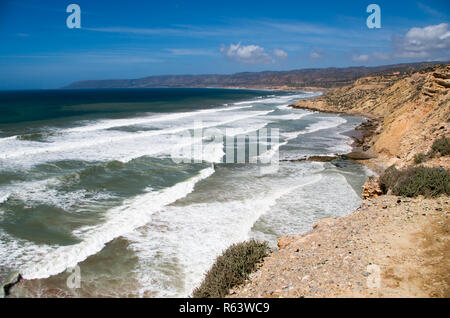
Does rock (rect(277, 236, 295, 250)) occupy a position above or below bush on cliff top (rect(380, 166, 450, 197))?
below

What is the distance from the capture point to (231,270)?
639cm

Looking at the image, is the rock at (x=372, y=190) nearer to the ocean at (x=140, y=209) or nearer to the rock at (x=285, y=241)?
the ocean at (x=140, y=209)

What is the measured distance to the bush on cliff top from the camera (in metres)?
8.08

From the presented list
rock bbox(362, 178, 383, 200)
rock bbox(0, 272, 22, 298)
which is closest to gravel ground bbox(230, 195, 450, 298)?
rock bbox(362, 178, 383, 200)

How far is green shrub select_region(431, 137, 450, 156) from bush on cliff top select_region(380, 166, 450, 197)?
2.35m

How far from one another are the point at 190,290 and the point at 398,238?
476 centimetres

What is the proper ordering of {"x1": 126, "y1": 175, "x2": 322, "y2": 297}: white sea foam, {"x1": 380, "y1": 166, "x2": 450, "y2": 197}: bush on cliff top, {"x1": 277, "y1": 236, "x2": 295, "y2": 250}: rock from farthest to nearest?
1. {"x1": 380, "y1": 166, "x2": 450, "y2": 197}: bush on cliff top
2. {"x1": 126, "y1": 175, "x2": 322, "y2": 297}: white sea foam
3. {"x1": 277, "y1": 236, "x2": 295, "y2": 250}: rock

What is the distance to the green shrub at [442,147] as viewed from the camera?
10815 mm

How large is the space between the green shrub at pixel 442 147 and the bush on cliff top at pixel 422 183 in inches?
92.3

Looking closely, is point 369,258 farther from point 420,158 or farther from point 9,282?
point 9,282

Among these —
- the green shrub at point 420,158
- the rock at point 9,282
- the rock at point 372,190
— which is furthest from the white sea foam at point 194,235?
the green shrub at point 420,158

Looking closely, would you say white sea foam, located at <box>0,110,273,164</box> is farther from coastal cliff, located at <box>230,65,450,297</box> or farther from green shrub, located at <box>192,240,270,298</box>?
coastal cliff, located at <box>230,65,450,297</box>

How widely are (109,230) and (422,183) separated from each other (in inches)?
376

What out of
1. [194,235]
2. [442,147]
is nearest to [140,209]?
[194,235]
